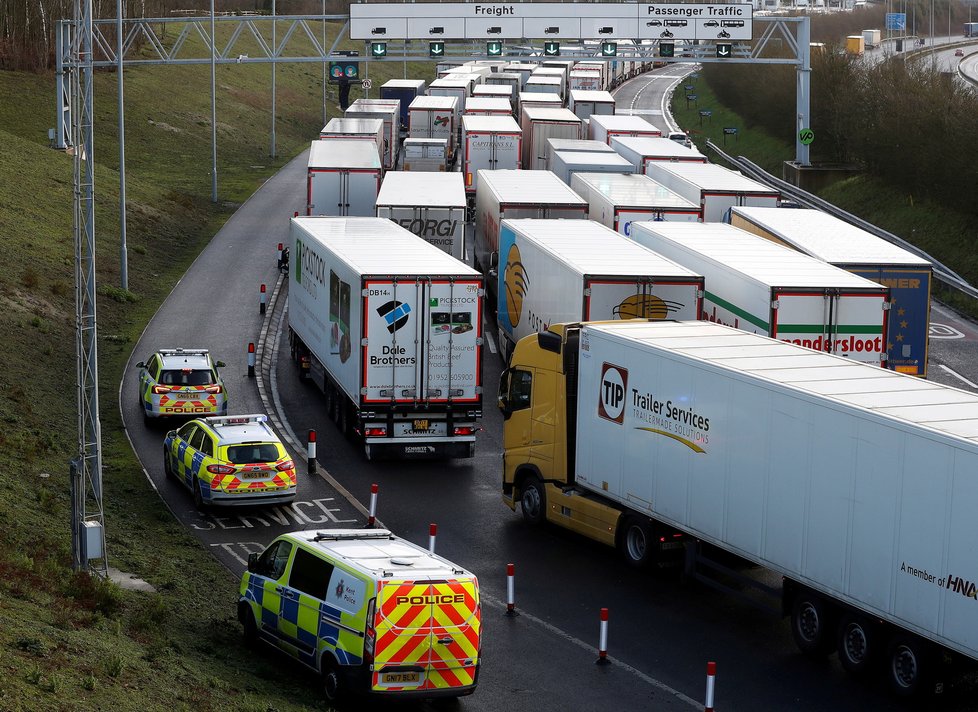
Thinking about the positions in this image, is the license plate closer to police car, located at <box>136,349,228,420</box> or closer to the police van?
the police van

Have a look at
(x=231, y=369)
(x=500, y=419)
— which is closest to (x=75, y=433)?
(x=231, y=369)

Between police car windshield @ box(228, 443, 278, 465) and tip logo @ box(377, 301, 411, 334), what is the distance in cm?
388

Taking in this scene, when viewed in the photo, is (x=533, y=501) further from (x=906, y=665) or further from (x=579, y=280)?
(x=906, y=665)

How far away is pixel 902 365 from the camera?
27328 mm

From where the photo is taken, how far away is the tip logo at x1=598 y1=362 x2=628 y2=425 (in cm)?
2147

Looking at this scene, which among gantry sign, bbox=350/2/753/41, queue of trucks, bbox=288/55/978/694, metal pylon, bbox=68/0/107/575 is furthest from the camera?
gantry sign, bbox=350/2/753/41

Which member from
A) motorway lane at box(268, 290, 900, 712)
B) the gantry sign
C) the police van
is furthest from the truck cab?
the gantry sign

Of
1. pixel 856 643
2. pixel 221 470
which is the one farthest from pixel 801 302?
pixel 221 470

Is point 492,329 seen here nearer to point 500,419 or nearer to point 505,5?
point 500,419

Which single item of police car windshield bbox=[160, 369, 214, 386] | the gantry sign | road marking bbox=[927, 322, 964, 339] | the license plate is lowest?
road marking bbox=[927, 322, 964, 339]

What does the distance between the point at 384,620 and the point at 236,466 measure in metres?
9.62

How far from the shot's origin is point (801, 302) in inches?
979

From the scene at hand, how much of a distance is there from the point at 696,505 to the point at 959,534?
5205 mm

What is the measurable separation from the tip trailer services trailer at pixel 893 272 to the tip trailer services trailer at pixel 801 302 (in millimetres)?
731
